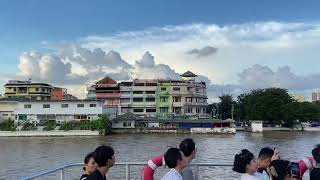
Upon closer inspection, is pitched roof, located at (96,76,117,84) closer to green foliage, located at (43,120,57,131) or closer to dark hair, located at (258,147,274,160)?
green foliage, located at (43,120,57,131)

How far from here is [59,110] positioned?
191 ft

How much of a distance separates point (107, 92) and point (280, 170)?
2826 inches

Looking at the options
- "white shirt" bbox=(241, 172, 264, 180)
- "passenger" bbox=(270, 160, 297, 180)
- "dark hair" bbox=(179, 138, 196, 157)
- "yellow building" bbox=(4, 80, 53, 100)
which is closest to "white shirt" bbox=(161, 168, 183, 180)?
"dark hair" bbox=(179, 138, 196, 157)

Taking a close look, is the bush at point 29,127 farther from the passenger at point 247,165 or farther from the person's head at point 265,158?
the passenger at point 247,165

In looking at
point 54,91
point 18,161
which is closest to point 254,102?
point 54,91

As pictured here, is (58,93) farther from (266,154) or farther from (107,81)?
(266,154)

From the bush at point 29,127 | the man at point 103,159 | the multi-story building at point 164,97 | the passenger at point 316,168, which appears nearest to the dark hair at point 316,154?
the passenger at point 316,168

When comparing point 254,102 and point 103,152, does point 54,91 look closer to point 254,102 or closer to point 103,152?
point 254,102

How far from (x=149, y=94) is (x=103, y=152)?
6905cm

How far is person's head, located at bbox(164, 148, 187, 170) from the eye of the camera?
389 centimetres

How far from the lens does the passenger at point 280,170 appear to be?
410 cm

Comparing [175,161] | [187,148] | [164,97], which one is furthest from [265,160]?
[164,97]

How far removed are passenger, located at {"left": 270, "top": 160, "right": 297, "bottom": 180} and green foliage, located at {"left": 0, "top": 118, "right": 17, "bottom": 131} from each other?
5416 centimetres

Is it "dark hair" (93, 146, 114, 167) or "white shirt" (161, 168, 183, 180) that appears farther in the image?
"white shirt" (161, 168, 183, 180)
